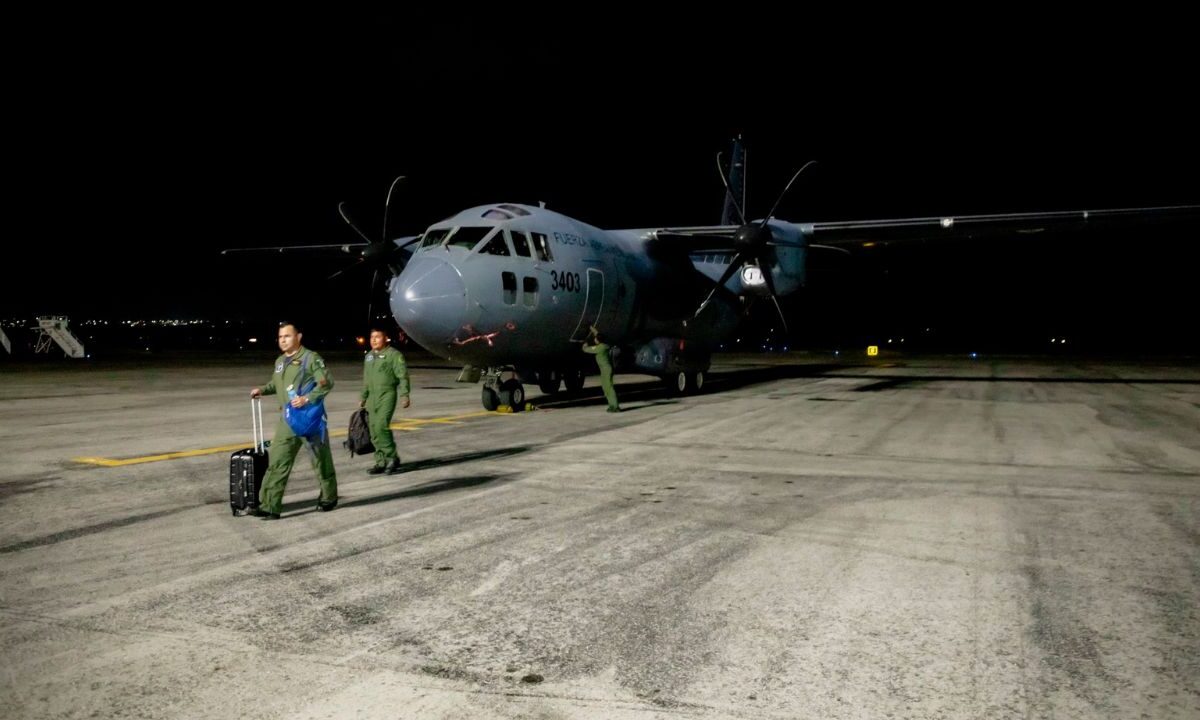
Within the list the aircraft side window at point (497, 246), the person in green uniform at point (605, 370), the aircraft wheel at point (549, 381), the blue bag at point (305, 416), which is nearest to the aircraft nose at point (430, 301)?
the aircraft side window at point (497, 246)

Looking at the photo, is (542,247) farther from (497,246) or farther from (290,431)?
(290,431)

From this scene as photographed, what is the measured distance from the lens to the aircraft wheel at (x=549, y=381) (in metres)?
18.9

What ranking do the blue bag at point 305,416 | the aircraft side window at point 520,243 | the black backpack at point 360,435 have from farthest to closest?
the aircraft side window at point 520,243 → the black backpack at point 360,435 → the blue bag at point 305,416

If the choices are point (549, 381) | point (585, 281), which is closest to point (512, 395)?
point (585, 281)

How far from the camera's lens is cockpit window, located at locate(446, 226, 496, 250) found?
1532 centimetres

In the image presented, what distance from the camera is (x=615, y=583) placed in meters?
5.15

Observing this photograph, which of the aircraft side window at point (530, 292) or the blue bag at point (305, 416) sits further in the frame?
the aircraft side window at point (530, 292)

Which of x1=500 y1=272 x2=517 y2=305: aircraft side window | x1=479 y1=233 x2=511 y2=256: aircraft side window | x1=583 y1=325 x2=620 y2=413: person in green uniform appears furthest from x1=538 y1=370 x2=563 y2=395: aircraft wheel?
x1=479 y1=233 x2=511 y2=256: aircraft side window

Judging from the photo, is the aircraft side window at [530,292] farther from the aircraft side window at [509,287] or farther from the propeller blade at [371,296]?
the propeller blade at [371,296]

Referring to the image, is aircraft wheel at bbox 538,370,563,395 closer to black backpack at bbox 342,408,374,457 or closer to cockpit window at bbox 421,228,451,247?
cockpit window at bbox 421,228,451,247

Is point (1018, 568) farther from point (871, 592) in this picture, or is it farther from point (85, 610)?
point (85, 610)

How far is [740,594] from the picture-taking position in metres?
4.91

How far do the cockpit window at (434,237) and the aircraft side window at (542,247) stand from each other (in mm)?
1773

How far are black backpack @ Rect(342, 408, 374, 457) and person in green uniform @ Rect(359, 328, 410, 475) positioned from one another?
181 millimetres
